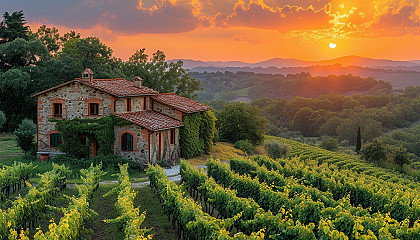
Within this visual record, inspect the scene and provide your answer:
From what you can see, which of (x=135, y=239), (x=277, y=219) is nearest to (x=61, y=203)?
(x=135, y=239)

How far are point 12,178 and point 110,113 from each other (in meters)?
10.4

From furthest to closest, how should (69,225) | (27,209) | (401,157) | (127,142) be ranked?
(401,157) < (127,142) < (27,209) < (69,225)

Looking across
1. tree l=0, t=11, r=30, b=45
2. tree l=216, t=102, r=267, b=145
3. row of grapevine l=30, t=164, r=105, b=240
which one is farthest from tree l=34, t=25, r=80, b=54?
row of grapevine l=30, t=164, r=105, b=240

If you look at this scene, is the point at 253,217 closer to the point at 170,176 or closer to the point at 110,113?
the point at 170,176

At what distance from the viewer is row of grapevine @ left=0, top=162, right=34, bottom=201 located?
1756 cm

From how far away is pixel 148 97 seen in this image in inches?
1246

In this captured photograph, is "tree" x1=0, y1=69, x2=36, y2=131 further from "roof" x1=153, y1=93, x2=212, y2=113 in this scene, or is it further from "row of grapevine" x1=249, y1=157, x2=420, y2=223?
"row of grapevine" x1=249, y1=157, x2=420, y2=223

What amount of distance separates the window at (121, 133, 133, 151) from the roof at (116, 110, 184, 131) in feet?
4.21

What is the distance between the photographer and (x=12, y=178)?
59.9 ft

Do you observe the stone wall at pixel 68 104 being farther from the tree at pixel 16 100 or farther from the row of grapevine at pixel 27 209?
the tree at pixel 16 100

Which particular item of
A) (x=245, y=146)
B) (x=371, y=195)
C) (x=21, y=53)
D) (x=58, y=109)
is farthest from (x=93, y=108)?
(x=21, y=53)

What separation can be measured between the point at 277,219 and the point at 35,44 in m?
44.9

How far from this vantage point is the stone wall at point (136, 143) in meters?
26.7

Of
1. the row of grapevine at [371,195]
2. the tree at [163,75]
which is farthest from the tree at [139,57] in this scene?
the row of grapevine at [371,195]
